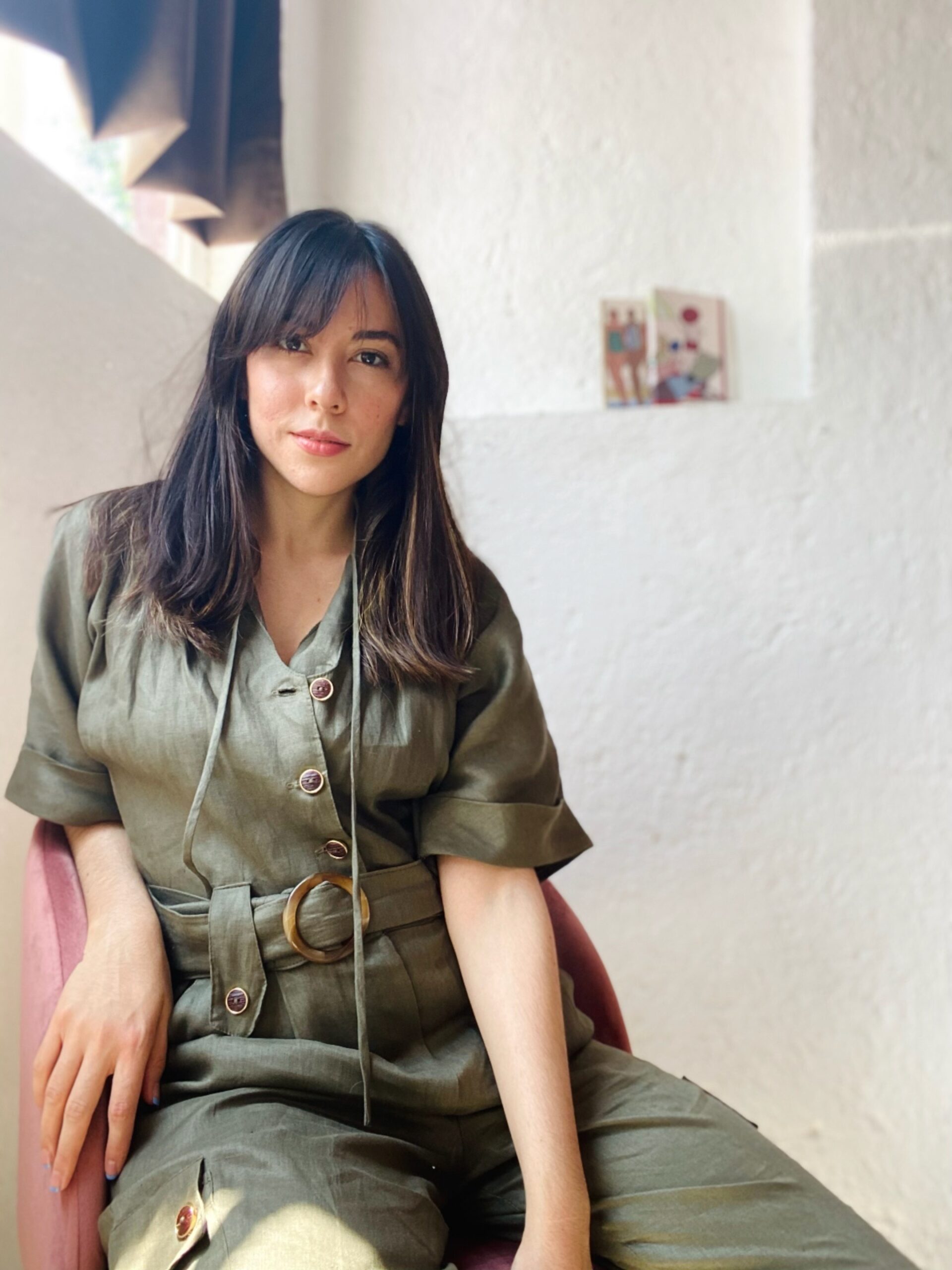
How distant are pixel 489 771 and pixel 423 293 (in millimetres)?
547

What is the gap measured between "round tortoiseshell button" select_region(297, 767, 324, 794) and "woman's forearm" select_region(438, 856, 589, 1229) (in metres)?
0.19

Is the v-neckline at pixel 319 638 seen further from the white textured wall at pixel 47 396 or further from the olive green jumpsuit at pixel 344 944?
the white textured wall at pixel 47 396

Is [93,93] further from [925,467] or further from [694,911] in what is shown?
[694,911]

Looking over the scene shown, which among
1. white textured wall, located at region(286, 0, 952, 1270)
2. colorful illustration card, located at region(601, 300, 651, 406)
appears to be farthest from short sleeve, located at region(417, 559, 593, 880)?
colorful illustration card, located at region(601, 300, 651, 406)

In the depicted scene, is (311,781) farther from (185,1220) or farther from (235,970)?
(185,1220)

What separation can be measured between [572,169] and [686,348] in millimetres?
445

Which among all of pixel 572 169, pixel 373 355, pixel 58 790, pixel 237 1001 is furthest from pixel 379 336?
pixel 572 169

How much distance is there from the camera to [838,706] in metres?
2.03

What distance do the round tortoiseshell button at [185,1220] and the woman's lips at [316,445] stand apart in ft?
2.42

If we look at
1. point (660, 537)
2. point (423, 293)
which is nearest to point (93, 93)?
point (423, 293)

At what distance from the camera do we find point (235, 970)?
1138mm

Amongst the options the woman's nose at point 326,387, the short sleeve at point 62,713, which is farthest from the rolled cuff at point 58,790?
the woman's nose at point 326,387

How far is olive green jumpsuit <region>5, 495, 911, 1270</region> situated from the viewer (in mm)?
1065

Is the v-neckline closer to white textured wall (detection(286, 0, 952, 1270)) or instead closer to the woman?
the woman
